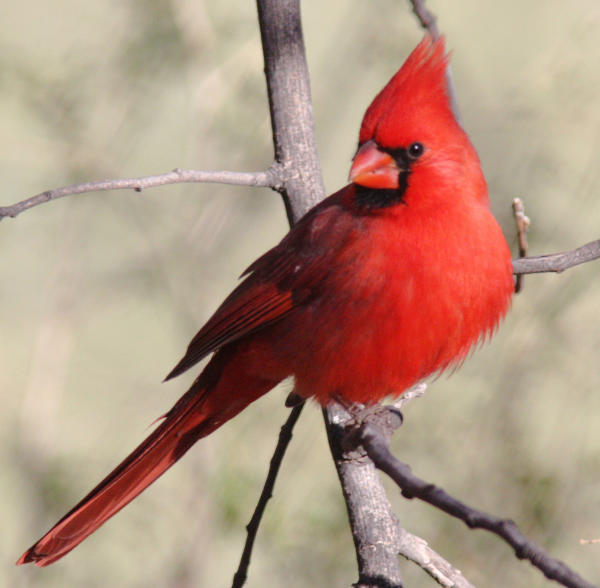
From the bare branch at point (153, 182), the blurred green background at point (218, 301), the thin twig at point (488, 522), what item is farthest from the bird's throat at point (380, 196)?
the thin twig at point (488, 522)

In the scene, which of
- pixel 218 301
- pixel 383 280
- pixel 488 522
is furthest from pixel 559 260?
pixel 218 301

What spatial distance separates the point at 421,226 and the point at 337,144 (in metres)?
2.96

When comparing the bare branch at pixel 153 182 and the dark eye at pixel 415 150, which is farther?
the dark eye at pixel 415 150

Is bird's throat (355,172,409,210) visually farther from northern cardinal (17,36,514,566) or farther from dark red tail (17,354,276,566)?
dark red tail (17,354,276,566)

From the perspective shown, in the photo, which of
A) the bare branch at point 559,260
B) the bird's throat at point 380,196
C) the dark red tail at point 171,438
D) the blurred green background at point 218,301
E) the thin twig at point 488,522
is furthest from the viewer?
the blurred green background at point 218,301

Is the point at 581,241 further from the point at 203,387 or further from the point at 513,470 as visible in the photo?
the point at 203,387

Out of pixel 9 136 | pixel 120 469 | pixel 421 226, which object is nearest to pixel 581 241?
pixel 421 226

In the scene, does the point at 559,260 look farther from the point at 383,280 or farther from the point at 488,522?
the point at 488,522

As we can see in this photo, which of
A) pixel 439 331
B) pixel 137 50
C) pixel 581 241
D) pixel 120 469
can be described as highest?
pixel 137 50

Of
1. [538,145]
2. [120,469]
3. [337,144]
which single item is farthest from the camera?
[337,144]

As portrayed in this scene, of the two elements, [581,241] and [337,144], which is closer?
[581,241]

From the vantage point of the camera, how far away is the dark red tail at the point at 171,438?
8.63 feet

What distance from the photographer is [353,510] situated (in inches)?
92.0

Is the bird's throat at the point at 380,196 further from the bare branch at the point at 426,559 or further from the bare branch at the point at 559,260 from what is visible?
the bare branch at the point at 426,559
